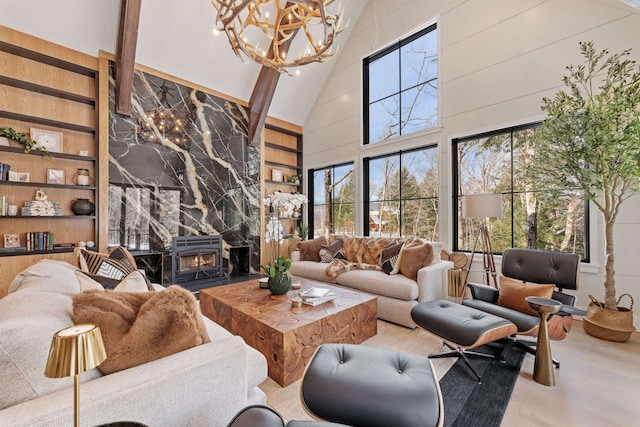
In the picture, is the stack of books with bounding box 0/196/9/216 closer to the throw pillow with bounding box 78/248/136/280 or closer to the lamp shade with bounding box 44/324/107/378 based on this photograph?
the throw pillow with bounding box 78/248/136/280

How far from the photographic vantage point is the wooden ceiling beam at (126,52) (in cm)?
335

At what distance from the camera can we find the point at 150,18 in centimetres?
377

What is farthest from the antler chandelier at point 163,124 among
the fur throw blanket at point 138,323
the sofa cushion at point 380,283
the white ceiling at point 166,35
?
the fur throw blanket at point 138,323

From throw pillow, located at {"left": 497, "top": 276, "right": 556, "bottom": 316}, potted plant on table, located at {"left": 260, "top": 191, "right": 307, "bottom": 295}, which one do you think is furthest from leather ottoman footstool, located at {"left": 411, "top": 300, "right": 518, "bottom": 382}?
potted plant on table, located at {"left": 260, "top": 191, "right": 307, "bottom": 295}

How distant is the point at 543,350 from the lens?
1.88 m

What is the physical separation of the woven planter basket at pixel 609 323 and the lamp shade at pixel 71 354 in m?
3.64

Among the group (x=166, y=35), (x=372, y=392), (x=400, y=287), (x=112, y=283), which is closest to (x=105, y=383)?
(x=372, y=392)

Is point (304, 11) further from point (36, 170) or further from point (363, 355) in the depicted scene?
point (36, 170)

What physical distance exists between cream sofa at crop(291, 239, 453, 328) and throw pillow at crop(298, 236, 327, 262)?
3.41ft

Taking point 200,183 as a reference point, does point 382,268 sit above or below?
below

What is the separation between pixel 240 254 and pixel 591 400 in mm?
5056

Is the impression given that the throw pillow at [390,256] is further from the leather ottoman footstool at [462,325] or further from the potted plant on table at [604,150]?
the potted plant on table at [604,150]

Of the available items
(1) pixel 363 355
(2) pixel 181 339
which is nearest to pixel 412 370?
(1) pixel 363 355

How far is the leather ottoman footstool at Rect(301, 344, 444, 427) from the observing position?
112 centimetres
